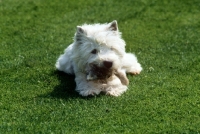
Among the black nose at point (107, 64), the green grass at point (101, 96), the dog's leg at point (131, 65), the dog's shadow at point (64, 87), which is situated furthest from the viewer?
the dog's leg at point (131, 65)

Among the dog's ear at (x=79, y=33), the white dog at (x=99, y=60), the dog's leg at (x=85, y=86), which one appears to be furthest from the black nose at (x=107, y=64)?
the dog's ear at (x=79, y=33)

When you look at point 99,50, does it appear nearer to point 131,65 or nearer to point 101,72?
point 101,72

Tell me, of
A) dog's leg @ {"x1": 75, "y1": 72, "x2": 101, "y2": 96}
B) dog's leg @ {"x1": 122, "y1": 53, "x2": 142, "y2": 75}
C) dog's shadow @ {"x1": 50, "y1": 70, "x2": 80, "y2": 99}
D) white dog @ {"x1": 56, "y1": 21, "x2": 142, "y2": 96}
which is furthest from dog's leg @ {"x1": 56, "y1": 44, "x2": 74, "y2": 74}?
dog's leg @ {"x1": 122, "y1": 53, "x2": 142, "y2": 75}

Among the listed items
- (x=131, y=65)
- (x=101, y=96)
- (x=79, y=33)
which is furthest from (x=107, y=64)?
(x=131, y=65)

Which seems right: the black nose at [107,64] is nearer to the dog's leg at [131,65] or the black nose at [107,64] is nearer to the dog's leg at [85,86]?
the dog's leg at [85,86]

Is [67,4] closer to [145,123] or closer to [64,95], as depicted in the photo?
[64,95]

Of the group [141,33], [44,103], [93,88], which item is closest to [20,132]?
[44,103]

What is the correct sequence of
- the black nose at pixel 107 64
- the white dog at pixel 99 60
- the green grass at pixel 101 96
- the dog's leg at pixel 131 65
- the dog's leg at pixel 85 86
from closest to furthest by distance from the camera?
the green grass at pixel 101 96
the black nose at pixel 107 64
the white dog at pixel 99 60
the dog's leg at pixel 85 86
the dog's leg at pixel 131 65

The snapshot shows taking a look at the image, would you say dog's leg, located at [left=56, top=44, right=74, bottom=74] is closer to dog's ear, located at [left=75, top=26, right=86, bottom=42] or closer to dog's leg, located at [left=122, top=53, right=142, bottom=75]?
dog's ear, located at [left=75, top=26, right=86, bottom=42]
